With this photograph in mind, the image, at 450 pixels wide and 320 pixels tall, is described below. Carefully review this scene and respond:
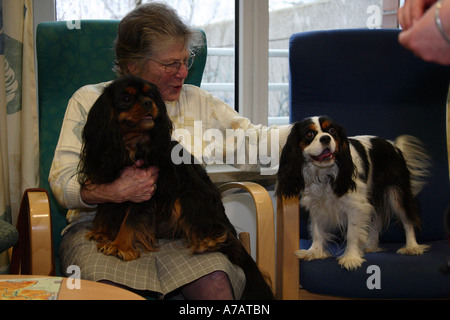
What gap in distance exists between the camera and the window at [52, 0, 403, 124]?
112 inches

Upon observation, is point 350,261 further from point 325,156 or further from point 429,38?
point 429,38

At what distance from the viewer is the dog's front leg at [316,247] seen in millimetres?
1827

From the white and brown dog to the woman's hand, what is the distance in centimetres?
50

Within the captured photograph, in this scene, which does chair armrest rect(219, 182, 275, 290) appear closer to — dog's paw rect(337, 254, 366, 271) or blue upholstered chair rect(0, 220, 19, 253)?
dog's paw rect(337, 254, 366, 271)

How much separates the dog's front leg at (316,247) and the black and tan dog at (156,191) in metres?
0.25

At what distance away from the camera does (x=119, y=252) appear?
1586 mm

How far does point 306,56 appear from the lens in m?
2.27

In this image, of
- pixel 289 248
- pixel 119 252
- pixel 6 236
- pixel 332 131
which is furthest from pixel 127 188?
pixel 332 131

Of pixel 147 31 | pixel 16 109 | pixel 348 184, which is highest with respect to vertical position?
pixel 147 31

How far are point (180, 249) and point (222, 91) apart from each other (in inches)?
59.2

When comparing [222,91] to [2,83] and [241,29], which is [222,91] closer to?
[241,29]

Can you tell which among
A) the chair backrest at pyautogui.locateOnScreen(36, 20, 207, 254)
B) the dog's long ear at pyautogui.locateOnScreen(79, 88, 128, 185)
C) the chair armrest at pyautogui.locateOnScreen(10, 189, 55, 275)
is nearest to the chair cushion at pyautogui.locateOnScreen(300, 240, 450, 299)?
the dog's long ear at pyautogui.locateOnScreen(79, 88, 128, 185)

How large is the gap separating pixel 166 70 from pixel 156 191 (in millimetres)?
481

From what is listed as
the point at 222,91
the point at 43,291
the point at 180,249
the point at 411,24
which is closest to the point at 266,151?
the point at 180,249
